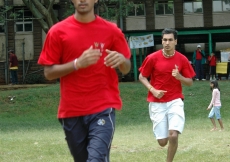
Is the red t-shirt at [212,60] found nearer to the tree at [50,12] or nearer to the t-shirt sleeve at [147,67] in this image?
the tree at [50,12]

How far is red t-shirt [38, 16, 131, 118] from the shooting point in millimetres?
5906

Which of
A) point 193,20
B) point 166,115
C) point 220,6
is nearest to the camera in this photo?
point 166,115

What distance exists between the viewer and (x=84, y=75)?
5898 mm

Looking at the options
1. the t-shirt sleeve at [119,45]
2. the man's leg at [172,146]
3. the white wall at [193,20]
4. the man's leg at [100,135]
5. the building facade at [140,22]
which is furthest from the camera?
the white wall at [193,20]

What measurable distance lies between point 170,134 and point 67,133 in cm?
386

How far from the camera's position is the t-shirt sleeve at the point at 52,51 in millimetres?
5922

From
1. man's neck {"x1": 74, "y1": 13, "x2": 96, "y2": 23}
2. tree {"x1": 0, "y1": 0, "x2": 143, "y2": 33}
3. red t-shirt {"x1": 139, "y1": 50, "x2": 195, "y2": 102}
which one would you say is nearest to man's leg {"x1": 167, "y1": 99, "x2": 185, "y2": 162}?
red t-shirt {"x1": 139, "y1": 50, "x2": 195, "y2": 102}

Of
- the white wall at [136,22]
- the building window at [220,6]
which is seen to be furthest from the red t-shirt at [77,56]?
the building window at [220,6]

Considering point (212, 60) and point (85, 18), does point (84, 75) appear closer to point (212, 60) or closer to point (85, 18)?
point (85, 18)

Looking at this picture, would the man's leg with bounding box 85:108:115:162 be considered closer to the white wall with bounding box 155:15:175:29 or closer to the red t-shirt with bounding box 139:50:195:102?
the red t-shirt with bounding box 139:50:195:102

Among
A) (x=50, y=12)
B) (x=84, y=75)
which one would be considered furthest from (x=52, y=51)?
(x=50, y=12)

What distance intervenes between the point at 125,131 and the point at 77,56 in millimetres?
13510

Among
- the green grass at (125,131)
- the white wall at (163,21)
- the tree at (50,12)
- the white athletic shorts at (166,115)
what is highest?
the tree at (50,12)

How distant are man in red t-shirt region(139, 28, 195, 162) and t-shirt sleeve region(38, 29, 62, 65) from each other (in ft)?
13.1
